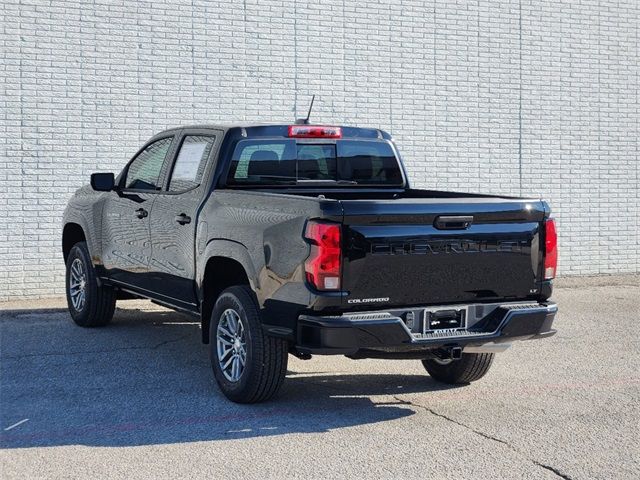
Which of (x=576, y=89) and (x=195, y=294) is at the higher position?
(x=576, y=89)

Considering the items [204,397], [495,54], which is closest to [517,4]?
[495,54]

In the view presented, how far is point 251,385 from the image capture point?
689 cm

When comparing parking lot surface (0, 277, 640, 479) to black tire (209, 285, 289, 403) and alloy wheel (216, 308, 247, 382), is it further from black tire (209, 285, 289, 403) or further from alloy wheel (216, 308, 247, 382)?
alloy wheel (216, 308, 247, 382)

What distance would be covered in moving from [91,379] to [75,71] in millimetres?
5797

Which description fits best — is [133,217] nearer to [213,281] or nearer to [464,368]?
[213,281]

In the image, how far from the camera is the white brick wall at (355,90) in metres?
12.5

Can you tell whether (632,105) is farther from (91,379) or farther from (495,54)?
(91,379)

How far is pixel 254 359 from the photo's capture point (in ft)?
22.4

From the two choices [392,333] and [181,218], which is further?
[181,218]

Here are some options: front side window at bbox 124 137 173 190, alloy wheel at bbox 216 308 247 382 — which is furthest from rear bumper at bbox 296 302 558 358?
front side window at bbox 124 137 173 190

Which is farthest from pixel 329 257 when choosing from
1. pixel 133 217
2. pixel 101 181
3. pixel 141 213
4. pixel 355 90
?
pixel 355 90

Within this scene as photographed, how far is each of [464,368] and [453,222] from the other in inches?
59.4

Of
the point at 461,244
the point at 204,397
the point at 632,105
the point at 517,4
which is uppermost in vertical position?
the point at 517,4

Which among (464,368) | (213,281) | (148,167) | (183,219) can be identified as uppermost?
(148,167)
